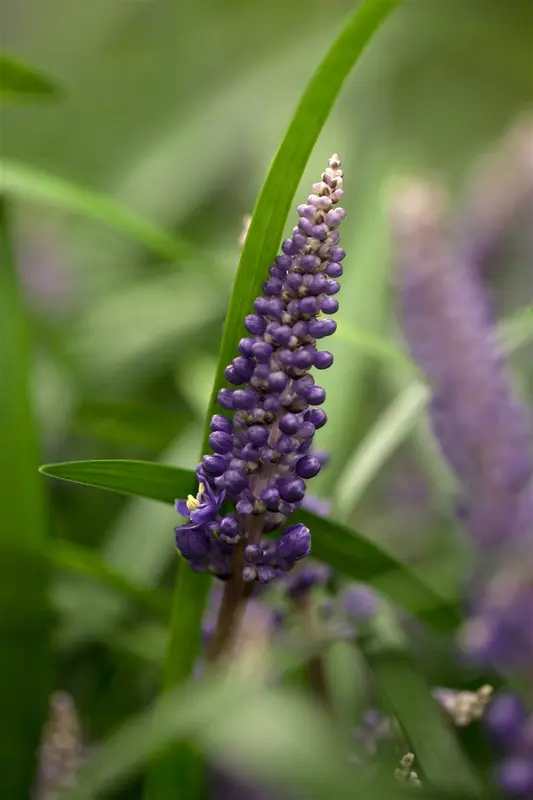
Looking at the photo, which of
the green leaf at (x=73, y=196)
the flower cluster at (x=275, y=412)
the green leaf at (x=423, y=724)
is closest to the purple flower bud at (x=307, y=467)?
the flower cluster at (x=275, y=412)

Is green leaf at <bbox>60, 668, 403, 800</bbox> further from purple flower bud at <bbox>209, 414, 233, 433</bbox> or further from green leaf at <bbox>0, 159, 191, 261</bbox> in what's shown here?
green leaf at <bbox>0, 159, 191, 261</bbox>

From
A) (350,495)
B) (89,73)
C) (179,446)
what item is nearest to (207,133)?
(89,73)

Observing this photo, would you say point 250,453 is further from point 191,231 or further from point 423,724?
point 191,231

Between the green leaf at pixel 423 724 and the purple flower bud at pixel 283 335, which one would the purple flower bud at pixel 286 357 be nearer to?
the purple flower bud at pixel 283 335

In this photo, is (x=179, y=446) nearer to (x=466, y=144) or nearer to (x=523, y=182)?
(x=523, y=182)

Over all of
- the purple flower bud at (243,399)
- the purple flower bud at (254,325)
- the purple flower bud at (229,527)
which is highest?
the purple flower bud at (254,325)

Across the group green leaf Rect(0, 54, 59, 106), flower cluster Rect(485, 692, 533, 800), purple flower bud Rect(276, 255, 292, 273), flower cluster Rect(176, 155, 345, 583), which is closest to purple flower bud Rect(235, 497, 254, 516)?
flower cluster Rect(176, 155, 345, 583)
